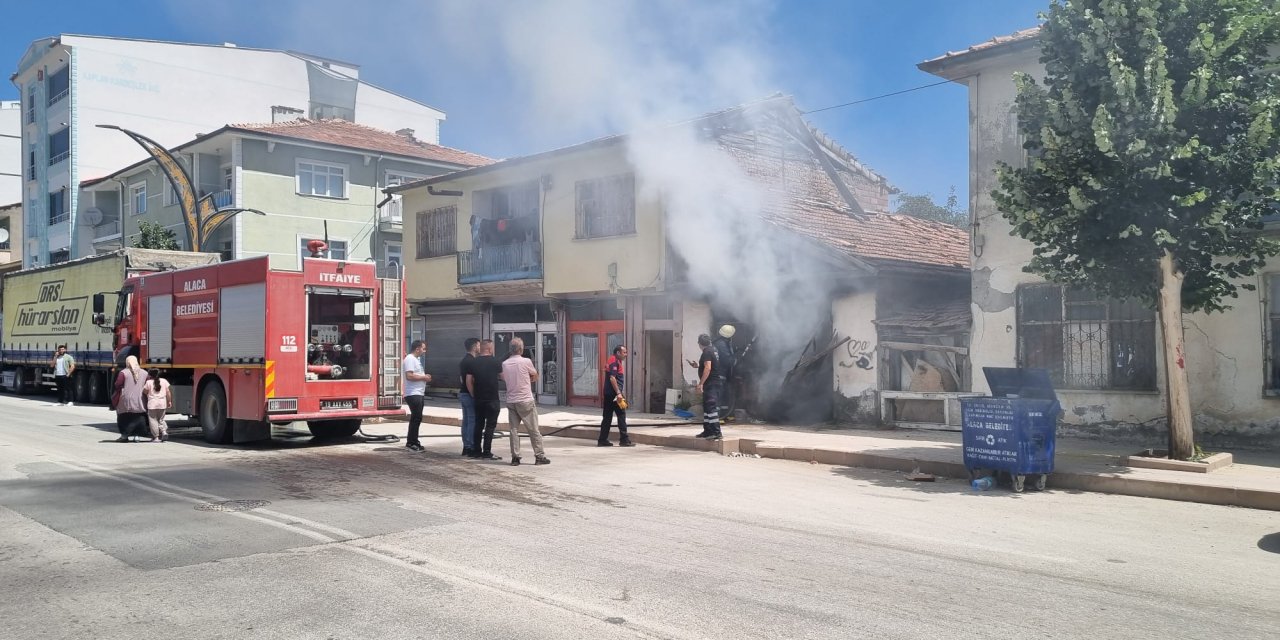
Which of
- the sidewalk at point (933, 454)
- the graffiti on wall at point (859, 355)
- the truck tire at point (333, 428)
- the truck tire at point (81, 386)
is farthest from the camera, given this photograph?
the truck tire at point (81, 386)

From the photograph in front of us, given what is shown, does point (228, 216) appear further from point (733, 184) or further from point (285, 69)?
point (733, 184)

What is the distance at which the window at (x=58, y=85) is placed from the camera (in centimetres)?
4006

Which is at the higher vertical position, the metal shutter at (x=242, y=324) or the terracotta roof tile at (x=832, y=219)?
the terracotta roof tile at (x=832, y=219)

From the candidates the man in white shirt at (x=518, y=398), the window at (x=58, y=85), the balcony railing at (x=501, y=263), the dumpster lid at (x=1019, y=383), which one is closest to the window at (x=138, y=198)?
the window at (x=58, y=85)

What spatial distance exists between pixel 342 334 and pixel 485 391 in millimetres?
3629

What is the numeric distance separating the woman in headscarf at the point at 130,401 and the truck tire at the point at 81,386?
11.7m

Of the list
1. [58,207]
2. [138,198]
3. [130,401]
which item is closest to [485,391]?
[130,401]

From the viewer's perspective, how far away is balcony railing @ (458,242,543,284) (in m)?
22.7

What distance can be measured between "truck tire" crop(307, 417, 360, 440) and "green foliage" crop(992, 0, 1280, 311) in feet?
35.8

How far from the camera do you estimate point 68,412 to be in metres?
21.3

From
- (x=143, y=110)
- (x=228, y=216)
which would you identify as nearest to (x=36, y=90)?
(x=143, y=110)

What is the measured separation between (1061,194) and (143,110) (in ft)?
134

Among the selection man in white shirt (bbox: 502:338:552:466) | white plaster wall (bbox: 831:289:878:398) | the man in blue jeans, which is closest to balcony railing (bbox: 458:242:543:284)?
white plaster wall (bbox: 831:289:878:398)

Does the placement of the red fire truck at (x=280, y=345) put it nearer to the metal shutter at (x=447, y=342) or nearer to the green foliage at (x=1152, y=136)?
the green foliage at (x=1152, y=136)
